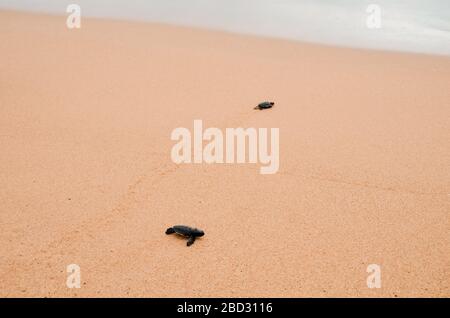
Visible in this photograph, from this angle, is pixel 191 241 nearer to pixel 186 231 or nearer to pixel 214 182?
pixel 186 231

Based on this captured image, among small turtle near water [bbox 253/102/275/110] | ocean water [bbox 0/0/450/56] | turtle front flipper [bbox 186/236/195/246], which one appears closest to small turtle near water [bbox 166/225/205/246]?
turtle front flipper [bbox 186/236/195/246]

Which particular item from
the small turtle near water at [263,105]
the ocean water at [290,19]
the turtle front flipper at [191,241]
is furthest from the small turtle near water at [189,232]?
the ocean water at [290,19]

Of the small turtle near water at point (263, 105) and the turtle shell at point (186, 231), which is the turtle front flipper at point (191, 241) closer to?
the turtle shell at point (186, 231)

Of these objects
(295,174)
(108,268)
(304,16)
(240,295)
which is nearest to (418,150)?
(295,174)

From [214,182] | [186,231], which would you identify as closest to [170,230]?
[186,231]

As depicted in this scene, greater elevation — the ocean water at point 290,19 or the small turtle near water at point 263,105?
the ocean water at point 290,19

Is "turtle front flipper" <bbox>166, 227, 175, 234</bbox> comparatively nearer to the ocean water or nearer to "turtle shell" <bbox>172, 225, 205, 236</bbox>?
"turtle shell" <bbox>172, 225, 205, 236</bbox>

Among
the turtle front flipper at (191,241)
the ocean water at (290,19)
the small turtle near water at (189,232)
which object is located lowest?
the turtle front flipper at (191,241)
